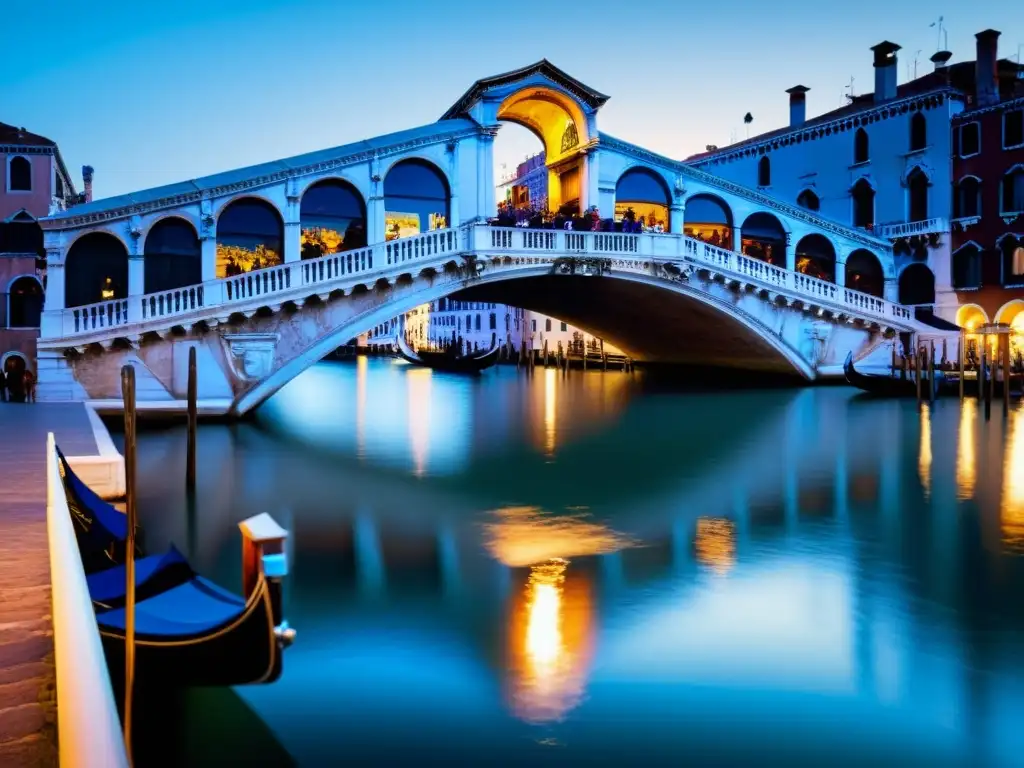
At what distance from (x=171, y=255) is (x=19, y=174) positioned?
18.5ft

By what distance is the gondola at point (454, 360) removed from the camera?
2608 centimetres

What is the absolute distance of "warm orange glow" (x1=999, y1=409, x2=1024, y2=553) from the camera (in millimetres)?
5793

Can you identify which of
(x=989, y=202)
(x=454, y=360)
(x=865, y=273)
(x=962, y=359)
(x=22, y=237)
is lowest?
(x=962, y=359)

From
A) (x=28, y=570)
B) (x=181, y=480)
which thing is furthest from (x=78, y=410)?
(x=28, y=570)

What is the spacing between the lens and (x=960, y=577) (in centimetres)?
492

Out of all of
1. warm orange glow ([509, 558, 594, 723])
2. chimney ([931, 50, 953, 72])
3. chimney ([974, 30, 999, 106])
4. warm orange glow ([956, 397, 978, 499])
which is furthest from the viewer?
chimney ([931, 50, 953, 72])

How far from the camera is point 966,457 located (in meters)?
9.09

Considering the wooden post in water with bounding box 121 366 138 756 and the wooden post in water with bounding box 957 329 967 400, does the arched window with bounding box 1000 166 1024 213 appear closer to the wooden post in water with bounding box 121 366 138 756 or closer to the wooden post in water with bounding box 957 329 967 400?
the wooden post in water with bounding box 957 329 967 400

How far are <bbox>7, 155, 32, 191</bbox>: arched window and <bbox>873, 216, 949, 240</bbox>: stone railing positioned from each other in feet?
48.6

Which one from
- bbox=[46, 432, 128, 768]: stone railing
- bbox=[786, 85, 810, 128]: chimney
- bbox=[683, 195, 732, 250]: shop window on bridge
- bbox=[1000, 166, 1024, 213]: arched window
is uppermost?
bbox=[786, 85, 810, 128]: chimney

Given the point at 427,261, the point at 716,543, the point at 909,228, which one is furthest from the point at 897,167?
the point at 716,543

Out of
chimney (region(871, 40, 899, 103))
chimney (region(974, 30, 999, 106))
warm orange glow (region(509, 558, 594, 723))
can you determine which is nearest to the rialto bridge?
chimney (region(974, 30, 999, 106))

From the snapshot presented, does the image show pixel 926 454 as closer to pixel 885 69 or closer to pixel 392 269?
pixel 392 269

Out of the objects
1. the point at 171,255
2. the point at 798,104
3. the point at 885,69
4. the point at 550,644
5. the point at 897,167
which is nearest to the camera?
the point at 550,644
